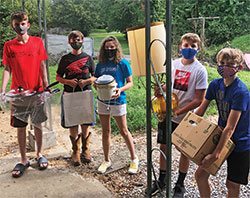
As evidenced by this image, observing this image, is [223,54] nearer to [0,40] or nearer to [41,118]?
[41,118]

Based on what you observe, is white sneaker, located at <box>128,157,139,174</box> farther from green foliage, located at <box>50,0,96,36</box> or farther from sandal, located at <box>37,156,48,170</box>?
green foliage, located at <box>50,0,96,36</box>

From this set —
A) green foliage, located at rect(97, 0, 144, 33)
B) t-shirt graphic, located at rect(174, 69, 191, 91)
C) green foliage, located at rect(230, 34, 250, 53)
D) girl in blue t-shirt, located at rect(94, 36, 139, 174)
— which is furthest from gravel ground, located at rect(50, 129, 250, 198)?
green foliage, located at rect(97, 0, 144, 33)

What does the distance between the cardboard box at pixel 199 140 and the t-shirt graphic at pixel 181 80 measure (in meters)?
0.44

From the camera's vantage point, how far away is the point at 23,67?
124 inches

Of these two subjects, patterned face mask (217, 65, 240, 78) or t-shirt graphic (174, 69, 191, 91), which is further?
t-shirt graphic (174, 69, 191, 91)

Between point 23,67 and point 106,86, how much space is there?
102cm

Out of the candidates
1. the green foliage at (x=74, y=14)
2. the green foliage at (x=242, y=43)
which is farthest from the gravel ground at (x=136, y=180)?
the green foliage at (x=74, y=14)

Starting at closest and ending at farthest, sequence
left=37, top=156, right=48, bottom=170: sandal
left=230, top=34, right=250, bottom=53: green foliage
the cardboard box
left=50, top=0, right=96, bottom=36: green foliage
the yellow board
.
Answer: the cardboard box, the yellow board, left=37, top=156, right=48, bottom=170: sandal, left=230, top=34, right=250, bottom=53: green foliage, left=50, top=0, right=96, bottom=36: green foliage

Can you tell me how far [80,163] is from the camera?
3.53 m

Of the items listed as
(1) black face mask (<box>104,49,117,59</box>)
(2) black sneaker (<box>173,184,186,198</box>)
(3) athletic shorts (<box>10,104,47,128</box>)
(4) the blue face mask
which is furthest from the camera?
(3) athletic shorts (<box>10,104,47,128</box>)

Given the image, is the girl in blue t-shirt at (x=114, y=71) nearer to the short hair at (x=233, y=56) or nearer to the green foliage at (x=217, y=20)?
the short hair at (x=233, y=56)

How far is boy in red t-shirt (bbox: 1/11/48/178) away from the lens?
3.12 metres

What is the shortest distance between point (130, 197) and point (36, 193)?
96 centimetres

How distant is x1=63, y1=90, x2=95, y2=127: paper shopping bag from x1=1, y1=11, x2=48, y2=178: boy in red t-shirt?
0.96ft
